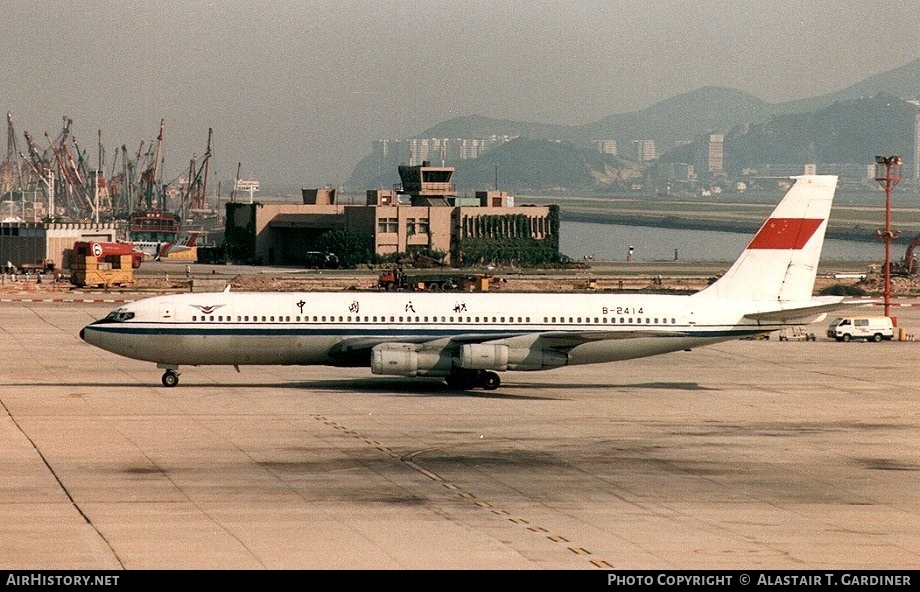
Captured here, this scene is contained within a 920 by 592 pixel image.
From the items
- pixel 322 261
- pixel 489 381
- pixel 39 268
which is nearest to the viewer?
pixel 489 381

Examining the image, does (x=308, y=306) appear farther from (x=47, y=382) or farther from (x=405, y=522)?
(x=405, y=522)

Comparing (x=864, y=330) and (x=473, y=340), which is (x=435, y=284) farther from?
(x=473, y=340)

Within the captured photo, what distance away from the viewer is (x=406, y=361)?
52.7m

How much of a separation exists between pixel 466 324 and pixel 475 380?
2334 millimetres

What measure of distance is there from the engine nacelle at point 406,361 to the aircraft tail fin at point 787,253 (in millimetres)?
12056

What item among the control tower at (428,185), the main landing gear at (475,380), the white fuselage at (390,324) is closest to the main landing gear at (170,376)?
the white fuselage at (390,324)

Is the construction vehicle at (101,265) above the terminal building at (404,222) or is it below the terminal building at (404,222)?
below

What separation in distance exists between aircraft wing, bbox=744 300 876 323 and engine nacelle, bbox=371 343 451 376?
13.3 metres

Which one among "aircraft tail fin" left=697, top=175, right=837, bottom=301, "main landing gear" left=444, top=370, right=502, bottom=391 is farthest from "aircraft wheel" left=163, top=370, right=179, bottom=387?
"aircraft tail fin" left=697, top=175, right=837, bottom=301

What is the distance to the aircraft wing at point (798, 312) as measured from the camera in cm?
5512

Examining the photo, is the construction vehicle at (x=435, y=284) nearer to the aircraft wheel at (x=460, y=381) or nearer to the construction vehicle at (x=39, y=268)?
the construction vehicle at (x=39, y=268)

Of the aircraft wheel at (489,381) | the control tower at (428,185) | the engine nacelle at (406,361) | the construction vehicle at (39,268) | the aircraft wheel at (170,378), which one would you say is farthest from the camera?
the control tower at (428,185)

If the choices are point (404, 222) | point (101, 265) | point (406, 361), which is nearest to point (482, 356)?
point (406, 361)
